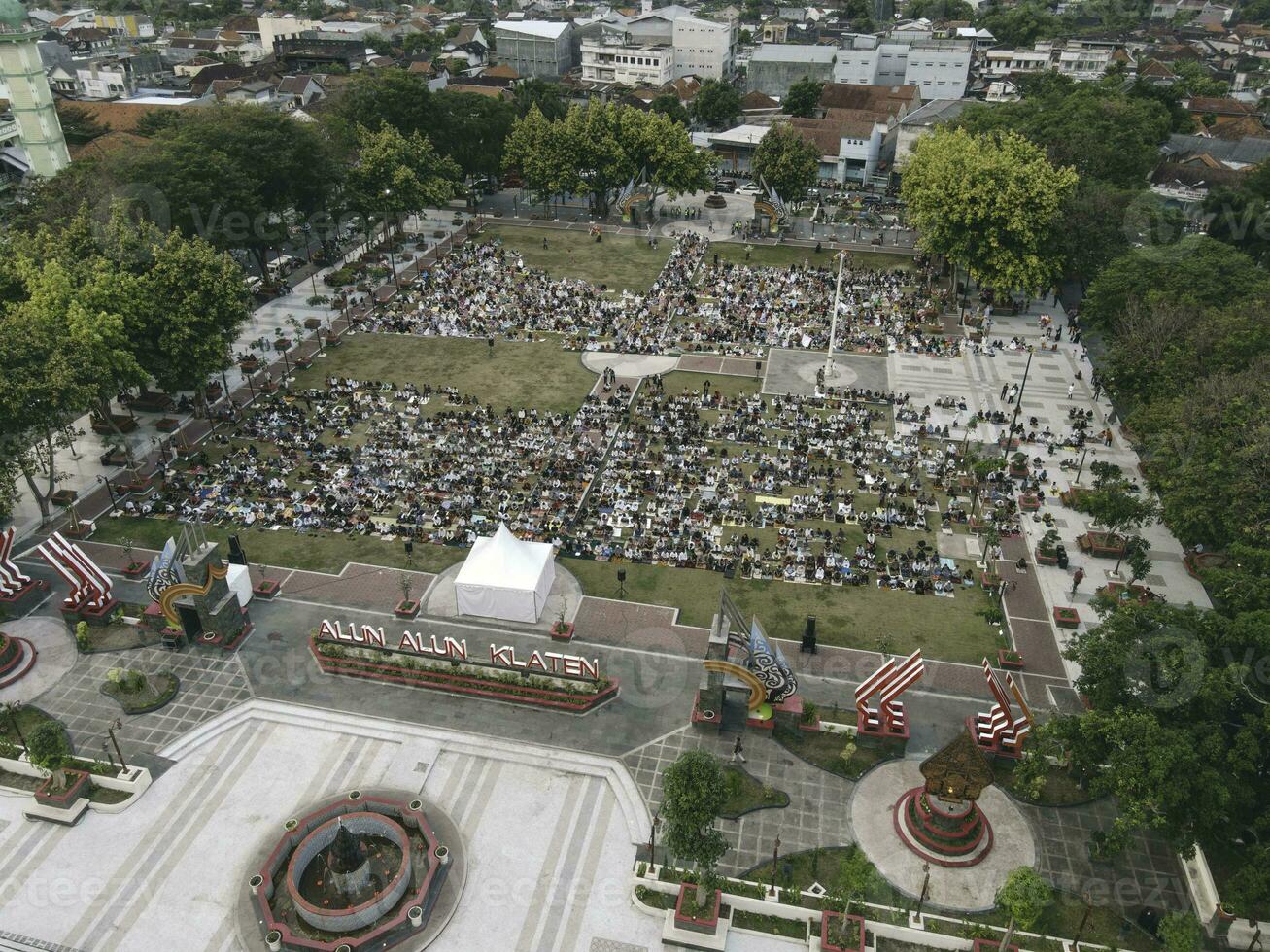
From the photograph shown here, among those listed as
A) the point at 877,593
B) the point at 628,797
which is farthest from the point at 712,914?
the point at 877,593

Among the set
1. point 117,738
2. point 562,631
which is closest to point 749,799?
point 562,631

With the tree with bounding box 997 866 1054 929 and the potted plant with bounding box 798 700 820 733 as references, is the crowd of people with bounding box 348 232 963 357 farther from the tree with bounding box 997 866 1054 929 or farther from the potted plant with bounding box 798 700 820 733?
the tree with bounding box 997 866 1054 929

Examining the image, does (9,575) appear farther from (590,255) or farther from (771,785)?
(590,255)

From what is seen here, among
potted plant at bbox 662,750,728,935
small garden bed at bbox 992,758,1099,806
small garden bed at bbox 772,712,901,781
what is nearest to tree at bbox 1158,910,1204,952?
small garden bed at bbox 992,758,1099,806

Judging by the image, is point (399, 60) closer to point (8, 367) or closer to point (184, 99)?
point (184, 99)

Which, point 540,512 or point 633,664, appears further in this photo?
point 540,512
